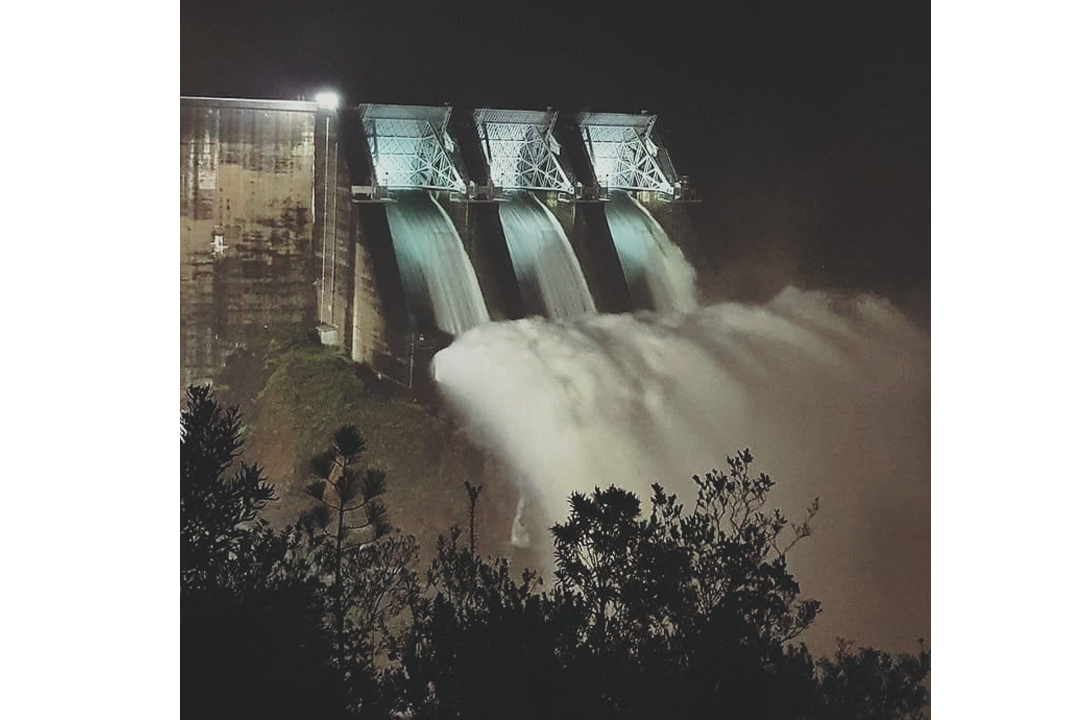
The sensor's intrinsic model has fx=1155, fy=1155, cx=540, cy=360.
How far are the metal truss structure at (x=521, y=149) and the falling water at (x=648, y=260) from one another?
135 mm

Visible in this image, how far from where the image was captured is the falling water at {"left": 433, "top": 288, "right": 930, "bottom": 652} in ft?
8.10

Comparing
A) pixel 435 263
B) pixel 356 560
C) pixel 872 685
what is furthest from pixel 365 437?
pixel 872 685

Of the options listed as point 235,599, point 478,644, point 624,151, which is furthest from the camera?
point 624,151

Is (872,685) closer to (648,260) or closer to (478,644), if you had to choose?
(478,644)

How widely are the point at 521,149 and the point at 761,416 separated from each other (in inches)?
31.2

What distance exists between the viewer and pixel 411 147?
2422 mm

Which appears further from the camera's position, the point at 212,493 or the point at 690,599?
the point at 690,599

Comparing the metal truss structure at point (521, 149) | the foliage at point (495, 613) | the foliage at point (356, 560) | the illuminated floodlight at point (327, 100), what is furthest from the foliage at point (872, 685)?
the illuminated floodlight at point (327, 100)

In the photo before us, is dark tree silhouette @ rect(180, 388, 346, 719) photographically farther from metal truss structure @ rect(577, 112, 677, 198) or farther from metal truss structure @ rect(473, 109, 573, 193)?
metal truss structure @ rect(577, 112, 677, 198)

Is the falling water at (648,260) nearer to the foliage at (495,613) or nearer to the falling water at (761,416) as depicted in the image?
Result: the falling water at (761,416)

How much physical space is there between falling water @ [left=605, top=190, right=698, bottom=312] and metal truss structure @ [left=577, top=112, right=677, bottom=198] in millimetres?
42

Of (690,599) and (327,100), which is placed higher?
(327,100)
